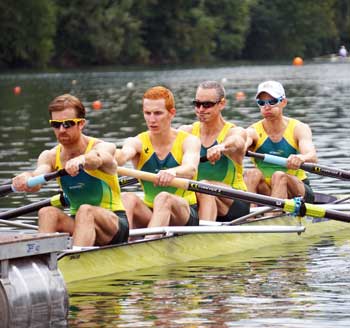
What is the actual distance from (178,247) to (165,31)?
81562 mm

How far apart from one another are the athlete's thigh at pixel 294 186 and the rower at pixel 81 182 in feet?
10.5

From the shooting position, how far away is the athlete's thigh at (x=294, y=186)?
14.0m

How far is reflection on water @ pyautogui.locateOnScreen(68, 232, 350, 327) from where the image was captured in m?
9.42

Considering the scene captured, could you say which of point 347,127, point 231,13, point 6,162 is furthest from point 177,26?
point 6,162

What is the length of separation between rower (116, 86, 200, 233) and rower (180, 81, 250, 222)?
2.21 ft

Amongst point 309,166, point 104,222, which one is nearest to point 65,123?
point 104,222

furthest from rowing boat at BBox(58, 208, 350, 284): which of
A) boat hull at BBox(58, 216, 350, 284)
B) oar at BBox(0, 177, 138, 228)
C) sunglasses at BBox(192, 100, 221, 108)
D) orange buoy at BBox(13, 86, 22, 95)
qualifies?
orange buoy at BBox(13, 86, 22, 95)

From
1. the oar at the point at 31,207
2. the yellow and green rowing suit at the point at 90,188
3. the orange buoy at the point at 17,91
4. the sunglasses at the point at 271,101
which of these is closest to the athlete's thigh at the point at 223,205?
the sunglasses at the point at 271,101

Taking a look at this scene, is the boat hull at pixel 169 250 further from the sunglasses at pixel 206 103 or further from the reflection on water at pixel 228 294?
the sunglasses at pixel 206 103

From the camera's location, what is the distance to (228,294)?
10430 millimetres

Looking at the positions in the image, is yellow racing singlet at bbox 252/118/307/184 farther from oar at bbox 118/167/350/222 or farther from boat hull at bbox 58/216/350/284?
oar at bbox 118/167/350/222

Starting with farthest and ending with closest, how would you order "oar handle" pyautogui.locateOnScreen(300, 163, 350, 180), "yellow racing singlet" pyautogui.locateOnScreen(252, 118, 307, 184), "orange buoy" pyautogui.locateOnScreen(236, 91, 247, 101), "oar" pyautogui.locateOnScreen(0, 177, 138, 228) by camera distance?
"orange buoy" pyautogui.locateOnScreen(236, 91, 247, 101) < "yellow racing singlet" pyautogui.locateOnScreen(252, 118, 307, 184) < "oar handle" pyautogui.locateOnScreen(300, 163, 350, 180) < "oar" pyautogui.locateOnScreen(0, 177, 138, 228)

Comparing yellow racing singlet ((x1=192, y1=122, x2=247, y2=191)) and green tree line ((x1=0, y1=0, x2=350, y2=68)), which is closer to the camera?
yellow racing singlet ((x1=192, y1=122, x2=247, y2=191))

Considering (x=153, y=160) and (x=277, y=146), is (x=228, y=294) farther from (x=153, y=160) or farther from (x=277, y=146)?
(x=277, y=146)
